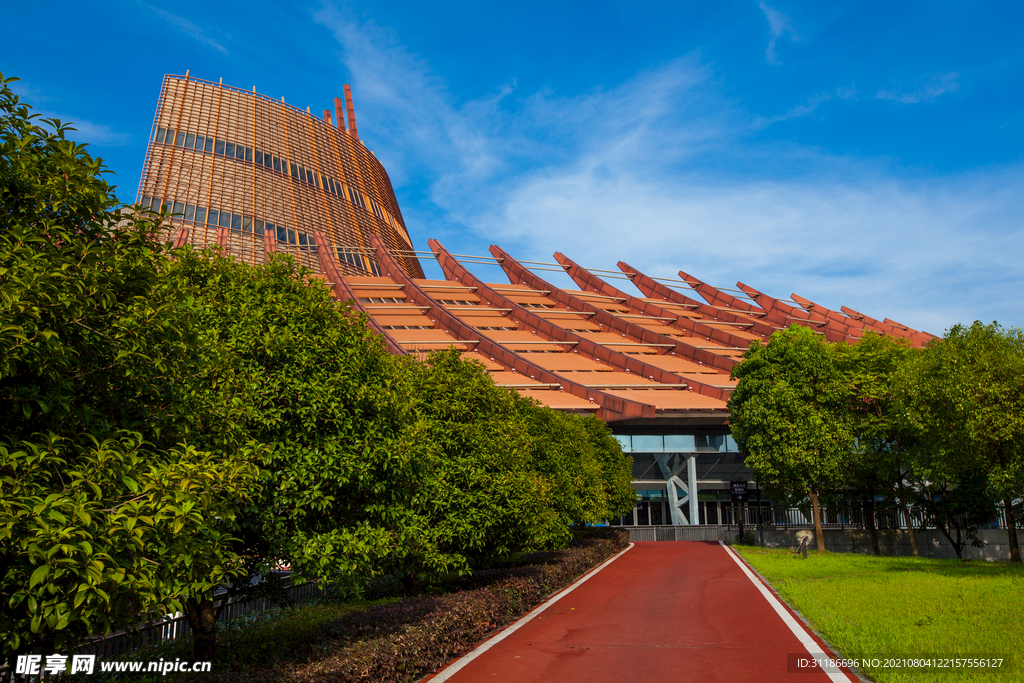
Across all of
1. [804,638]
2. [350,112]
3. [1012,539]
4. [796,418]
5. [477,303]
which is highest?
[350,112]

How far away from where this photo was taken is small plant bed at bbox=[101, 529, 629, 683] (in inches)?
307

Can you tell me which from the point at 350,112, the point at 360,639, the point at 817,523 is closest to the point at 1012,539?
the point at 817,523

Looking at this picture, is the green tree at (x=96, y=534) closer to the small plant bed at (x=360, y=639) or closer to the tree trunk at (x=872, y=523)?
the small plant bed at (x=360, y=639)

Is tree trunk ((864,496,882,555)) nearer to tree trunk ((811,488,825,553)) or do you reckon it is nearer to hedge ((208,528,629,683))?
tree trunk ((811,488,825,553))

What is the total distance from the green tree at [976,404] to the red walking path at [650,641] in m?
8.67

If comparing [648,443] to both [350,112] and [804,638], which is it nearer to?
[804,638]

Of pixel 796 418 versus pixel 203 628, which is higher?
pixel 796 418

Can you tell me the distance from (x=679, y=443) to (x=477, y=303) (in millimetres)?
35636

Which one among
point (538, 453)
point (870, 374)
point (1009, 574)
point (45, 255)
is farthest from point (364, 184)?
point (45, 255)

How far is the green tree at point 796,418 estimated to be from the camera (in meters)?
30.4

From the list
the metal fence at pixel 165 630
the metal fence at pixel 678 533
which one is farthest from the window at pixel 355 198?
the metal fence at pixel 165 630

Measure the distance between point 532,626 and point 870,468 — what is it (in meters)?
24.2

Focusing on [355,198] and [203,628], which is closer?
[203,628]

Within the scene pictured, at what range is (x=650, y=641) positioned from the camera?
1131cm
